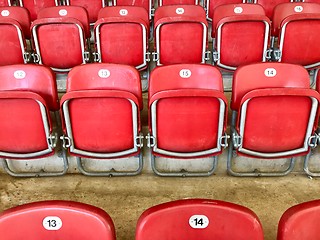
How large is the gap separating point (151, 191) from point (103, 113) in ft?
1.49

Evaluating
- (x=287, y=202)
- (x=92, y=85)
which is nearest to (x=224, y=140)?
(x=287, y=202)

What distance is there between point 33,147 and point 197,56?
1160mm

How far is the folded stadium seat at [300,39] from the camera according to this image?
87.7 inches

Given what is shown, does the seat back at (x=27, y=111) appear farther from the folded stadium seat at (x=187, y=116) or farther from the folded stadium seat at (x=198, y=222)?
the folded stadium seat at (x=198, y=222)

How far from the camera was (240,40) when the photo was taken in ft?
7.54

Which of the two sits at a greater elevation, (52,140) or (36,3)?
(36,3)

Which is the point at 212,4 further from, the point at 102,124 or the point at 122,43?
the point at 102,124

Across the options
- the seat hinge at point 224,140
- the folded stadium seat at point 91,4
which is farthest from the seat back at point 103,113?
the folded stadium seat at point 91,4

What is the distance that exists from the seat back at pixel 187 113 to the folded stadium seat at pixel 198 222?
0.66 meters

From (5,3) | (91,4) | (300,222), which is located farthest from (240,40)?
(5,3)

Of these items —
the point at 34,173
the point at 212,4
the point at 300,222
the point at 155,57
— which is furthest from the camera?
the point at 212,4

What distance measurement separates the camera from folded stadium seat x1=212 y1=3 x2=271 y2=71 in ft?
7.39

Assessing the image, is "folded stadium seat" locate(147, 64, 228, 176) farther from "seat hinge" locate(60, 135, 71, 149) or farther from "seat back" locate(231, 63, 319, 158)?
A: "seat hinge" locate(60, 135, 71, 149)

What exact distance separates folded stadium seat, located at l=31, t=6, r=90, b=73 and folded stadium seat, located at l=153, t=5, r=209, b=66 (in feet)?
1.53
